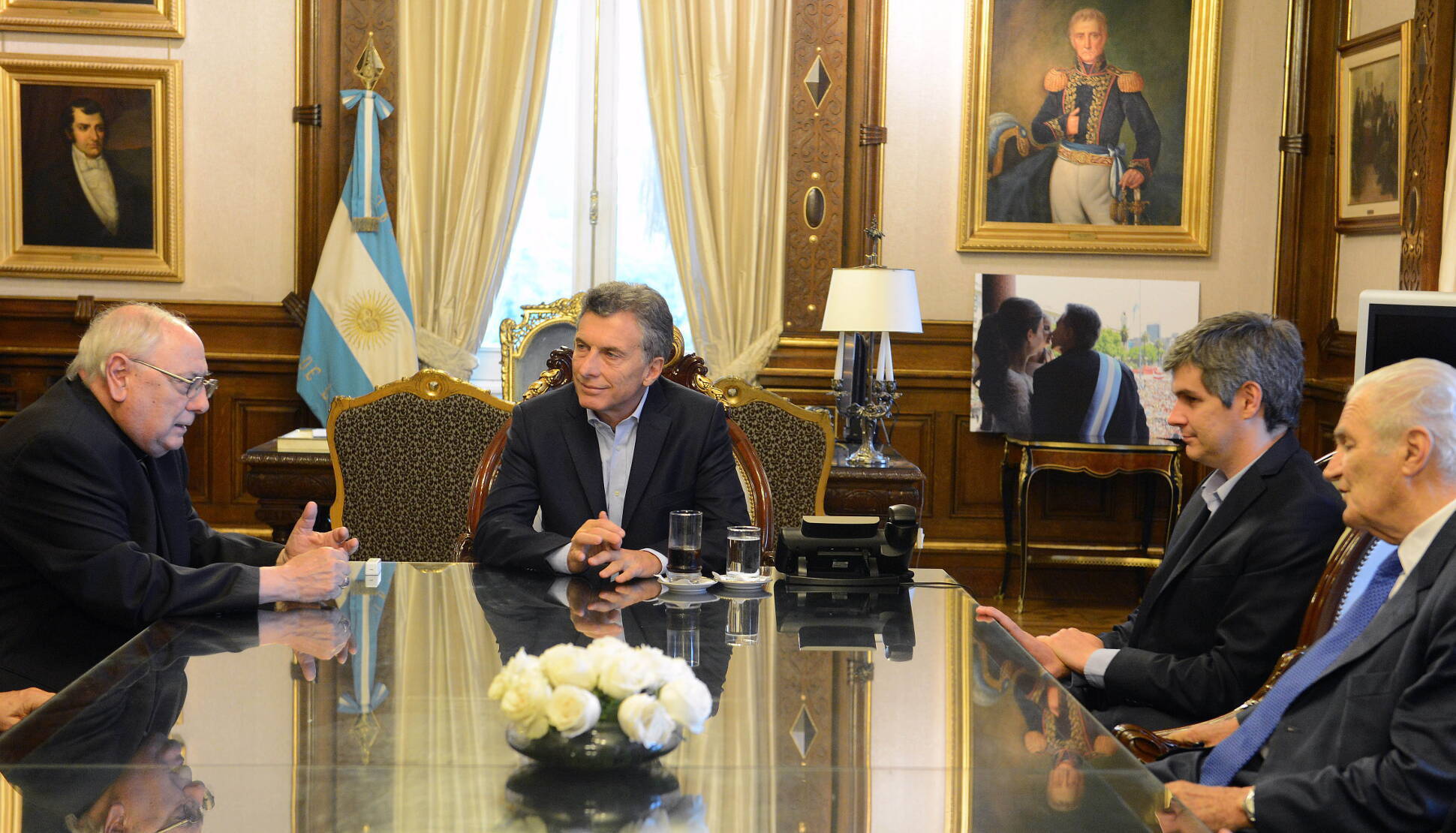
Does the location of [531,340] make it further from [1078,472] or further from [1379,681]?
[1379,681]

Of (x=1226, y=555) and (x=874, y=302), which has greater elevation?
(x=874, y=302)

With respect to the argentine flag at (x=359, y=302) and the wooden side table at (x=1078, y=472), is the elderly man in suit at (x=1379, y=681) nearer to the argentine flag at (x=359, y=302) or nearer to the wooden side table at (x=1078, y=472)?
the wooden side table at (x=1078, y=472)

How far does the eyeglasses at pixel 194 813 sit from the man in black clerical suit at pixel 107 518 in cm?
96

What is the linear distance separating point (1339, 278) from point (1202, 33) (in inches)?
55.7

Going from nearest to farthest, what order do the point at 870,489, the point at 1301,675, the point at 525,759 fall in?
the point at 525,759, the point at 1301,675, the point at 870,489

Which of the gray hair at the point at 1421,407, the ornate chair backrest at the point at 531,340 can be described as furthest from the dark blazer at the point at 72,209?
the gray hair at the point at 1421,407

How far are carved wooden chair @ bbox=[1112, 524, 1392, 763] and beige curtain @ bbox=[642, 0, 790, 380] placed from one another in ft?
14.8

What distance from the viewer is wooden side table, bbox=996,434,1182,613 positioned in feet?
21.1

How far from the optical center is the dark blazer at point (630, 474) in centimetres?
317

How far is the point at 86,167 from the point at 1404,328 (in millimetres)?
5996

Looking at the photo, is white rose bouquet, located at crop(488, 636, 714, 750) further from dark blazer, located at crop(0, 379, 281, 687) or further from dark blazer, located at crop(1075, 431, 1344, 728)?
dark blazer, located at crop(1075, 431, 1344, 728)

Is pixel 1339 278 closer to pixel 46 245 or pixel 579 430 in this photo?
pixel 579 430

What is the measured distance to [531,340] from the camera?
5.72 m

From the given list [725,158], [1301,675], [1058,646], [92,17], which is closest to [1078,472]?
[725,158]
